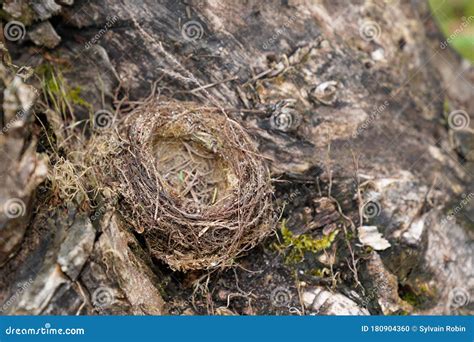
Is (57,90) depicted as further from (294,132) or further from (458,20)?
(458,20)

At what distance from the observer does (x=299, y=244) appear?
423 cm

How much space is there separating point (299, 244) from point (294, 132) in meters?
0.78

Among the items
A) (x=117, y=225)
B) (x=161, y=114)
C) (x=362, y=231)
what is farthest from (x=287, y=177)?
(x=117, y=225)

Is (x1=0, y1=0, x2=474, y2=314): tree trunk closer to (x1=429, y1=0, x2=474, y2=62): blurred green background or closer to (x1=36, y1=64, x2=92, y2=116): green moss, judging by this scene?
(x1=36, y1=64, x2=92, y2=116): green moss

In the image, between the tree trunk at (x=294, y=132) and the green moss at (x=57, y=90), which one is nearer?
the tree trunk at (x=294, y=132)

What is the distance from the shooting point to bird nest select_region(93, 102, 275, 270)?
397cm

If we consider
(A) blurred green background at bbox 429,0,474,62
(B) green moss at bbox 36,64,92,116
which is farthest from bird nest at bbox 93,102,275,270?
(A) blurred green background at bbox 429,0,474,62

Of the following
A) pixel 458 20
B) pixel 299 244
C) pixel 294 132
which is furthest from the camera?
pixel 458 20

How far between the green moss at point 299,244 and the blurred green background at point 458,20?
321 cm

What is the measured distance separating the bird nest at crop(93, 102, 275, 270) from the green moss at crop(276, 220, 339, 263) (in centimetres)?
16

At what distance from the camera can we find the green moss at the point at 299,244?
165 inches

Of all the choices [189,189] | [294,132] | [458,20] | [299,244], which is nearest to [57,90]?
[189,189]

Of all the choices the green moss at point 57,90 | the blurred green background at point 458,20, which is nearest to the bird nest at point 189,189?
the green moss at point 57,90

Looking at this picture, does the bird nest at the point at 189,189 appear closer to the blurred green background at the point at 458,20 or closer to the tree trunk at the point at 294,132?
the tree trunk at the point at 294,132
